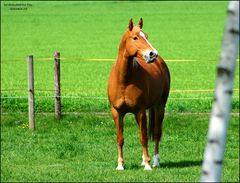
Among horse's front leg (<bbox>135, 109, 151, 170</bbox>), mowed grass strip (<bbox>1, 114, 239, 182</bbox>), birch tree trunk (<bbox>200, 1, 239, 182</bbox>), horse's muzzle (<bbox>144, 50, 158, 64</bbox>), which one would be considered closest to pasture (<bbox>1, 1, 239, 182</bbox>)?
mowed grass strip (<bbox>1, 114, 239, 182</bbox>)

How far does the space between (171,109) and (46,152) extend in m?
4.56

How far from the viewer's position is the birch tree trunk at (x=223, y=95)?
3.70m

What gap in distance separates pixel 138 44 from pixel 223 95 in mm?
7319

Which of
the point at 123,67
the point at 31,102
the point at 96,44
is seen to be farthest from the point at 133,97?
the point at 96,44

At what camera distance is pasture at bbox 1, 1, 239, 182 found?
11.8 m

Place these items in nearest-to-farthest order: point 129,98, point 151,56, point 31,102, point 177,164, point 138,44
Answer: point 151,56
point 138,44
point 129,98
point 177,164
point 31,102

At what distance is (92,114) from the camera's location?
56.4ft

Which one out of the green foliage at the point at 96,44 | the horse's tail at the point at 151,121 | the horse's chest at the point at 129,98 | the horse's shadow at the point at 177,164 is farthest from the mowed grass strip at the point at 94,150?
the green foliage at the point at 96,44

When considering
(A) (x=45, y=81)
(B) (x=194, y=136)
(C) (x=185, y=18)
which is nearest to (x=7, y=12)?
(C) (x=185, y=18)

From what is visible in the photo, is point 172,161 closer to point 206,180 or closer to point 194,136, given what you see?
point 194,136

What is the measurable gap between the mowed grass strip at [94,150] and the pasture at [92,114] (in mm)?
13

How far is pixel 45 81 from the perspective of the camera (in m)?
24.2

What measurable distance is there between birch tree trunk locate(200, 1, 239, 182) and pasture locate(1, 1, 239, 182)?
262 inches

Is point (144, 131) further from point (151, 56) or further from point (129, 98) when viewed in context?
point (151, 56)
